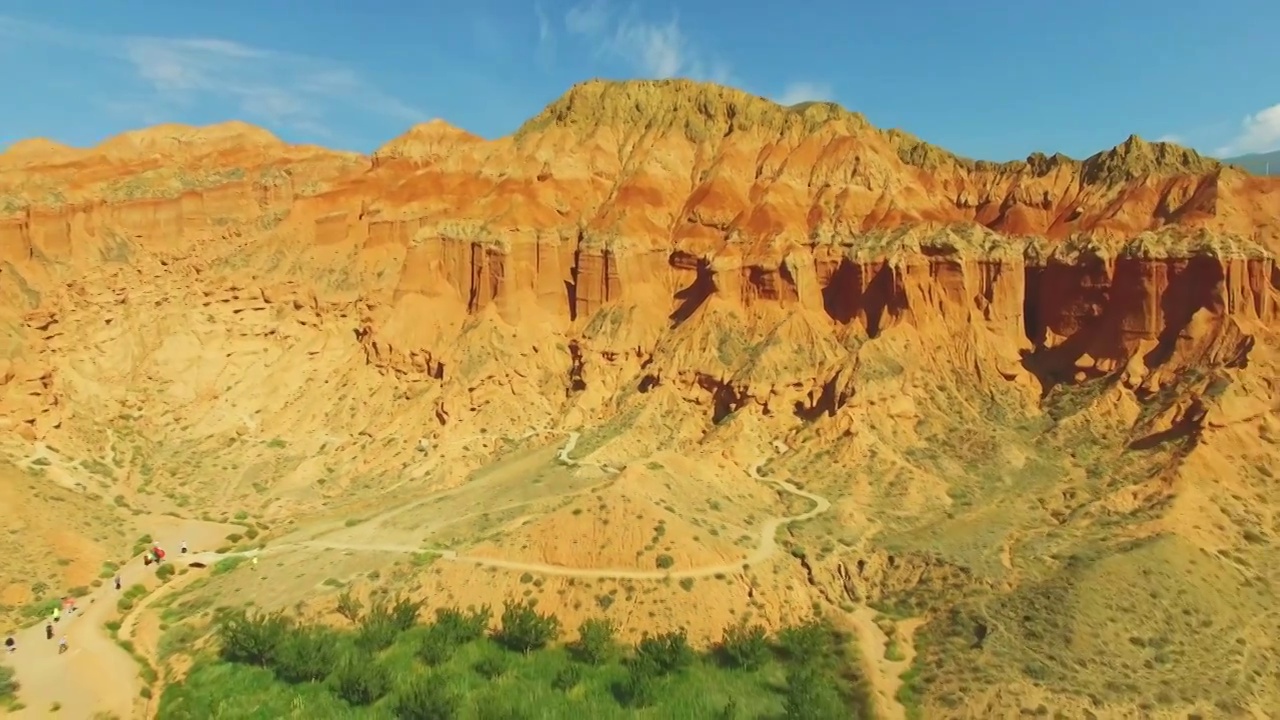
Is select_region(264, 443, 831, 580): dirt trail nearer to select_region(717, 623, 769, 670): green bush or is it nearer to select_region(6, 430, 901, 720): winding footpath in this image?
select_region(6, 430, 901, 720): winding footpath

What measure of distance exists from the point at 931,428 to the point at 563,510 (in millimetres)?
25375

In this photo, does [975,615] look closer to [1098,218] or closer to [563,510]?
[563,510]

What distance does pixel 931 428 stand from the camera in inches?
2110

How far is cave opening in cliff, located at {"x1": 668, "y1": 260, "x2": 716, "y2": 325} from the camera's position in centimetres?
6712

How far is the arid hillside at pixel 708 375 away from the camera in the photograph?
120ft

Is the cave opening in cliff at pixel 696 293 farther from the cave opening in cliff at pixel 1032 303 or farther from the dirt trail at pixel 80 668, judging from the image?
the dirt trail at pixel 80 668

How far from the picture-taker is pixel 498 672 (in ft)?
103

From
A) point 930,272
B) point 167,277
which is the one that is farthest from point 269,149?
point 930,272

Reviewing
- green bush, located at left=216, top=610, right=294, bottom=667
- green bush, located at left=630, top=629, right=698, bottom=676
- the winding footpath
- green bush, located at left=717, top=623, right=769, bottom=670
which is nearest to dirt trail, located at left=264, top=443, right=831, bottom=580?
the winding footpath

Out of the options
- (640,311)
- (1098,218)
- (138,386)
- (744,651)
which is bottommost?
(744,651)

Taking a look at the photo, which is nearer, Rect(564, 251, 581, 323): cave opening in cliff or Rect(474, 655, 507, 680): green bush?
Rect(474, 655, 507, 680): green bush

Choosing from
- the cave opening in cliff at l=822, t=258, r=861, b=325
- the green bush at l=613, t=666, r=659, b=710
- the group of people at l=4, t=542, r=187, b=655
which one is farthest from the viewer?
the cave opening in cliff at l=822, t=258, r=861, b=325

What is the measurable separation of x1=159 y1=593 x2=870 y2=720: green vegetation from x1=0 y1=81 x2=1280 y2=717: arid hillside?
200cm

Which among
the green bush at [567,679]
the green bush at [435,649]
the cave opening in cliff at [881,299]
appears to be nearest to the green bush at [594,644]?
the green bush at [567,679]
